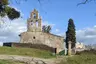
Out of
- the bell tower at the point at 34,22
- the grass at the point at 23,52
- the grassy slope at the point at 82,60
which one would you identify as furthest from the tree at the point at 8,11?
the bell tower at the point at 34,22

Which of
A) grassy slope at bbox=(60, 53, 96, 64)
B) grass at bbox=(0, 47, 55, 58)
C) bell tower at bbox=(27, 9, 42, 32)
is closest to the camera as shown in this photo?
grassy slope at bbox=(60, 53, 96, 64)

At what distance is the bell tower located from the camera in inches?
2842

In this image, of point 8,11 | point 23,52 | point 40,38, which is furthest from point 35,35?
point 8,11

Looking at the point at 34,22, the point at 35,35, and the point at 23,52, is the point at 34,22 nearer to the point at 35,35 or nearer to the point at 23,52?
the point at 35,35

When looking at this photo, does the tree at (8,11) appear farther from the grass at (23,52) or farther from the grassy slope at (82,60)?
the grass at (23,52)

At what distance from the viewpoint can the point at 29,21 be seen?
7181 centimetres

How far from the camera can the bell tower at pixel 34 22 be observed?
2842 inches

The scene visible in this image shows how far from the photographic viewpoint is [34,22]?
72812 millimetres

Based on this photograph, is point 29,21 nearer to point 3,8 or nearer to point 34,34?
point 34,34

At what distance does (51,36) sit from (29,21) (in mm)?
6305

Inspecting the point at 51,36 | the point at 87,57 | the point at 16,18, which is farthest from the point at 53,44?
the point at 16,18

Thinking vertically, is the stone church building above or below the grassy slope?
above

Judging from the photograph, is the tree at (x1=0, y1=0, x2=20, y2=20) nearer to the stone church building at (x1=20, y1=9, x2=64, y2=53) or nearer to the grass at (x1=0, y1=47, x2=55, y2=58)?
the grass at (x1=0, y1=47, x2=55, y2=58)

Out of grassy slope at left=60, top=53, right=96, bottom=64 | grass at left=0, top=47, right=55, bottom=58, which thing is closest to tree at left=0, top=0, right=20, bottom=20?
grassy slope at left=60, top=53, right=96, bottom=64
